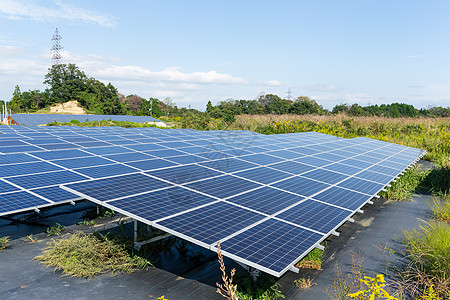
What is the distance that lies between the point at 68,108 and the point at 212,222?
89.3 meters

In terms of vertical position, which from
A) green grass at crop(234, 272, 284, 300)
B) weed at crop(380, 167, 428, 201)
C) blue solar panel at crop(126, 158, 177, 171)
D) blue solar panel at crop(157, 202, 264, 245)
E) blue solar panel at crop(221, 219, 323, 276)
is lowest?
green grass at crop(234, 272, 284, 300)

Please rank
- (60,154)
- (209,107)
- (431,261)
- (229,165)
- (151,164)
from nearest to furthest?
(431,261) < (151,164) < (229,165) < (60,154) < (209,107)

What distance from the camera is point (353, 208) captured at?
7.98 metres

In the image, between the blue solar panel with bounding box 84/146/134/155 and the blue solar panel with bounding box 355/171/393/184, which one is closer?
the blue solar panel with bounding box 355/171/393/184

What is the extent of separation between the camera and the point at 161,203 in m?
6.78

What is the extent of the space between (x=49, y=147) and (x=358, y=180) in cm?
1261

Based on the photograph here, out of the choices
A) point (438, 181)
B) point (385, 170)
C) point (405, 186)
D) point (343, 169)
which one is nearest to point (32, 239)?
point (343, 169)

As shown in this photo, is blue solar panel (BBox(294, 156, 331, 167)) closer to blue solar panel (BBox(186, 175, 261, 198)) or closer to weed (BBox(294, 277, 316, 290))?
blue solar panel (BBox(186, 175, 261, 198))

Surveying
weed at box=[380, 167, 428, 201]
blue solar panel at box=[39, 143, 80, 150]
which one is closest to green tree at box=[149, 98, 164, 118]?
blue solar panel at box=[39, 143, 80, 150]

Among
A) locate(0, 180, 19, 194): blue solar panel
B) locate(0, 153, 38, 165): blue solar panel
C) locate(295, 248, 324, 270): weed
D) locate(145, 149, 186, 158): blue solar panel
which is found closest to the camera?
locate(295, 248, 324, 270): weed

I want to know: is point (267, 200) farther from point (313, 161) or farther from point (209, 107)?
point (209, 107)

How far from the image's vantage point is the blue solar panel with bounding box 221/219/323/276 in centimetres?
496

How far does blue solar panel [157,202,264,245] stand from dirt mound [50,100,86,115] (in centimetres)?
8539

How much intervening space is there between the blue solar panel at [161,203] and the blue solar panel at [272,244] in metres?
1.53
